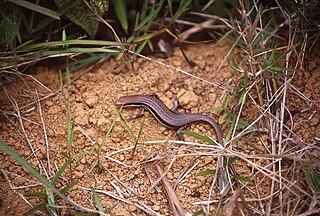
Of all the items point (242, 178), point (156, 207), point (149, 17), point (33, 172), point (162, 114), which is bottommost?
point (156, 207)

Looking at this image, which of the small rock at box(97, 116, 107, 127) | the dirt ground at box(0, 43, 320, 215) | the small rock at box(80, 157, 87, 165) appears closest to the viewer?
the dirt ground at box(0, 43, 320, 215)

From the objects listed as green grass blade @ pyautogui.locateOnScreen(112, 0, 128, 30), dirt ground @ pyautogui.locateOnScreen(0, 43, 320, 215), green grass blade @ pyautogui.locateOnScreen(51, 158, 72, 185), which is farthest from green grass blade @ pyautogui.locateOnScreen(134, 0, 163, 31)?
green grass blade @ pyautogui.locateOnScreen(51, 158, 72, 185)

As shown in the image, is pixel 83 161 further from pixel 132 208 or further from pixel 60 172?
pixel 132 208

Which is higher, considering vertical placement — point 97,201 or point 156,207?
point 97,201

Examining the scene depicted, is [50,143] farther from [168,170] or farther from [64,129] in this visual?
[168,170]

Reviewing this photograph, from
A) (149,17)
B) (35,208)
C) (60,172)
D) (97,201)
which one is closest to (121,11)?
(149,17)

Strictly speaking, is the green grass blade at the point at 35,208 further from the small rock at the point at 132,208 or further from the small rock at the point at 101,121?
the small rock at the point at 101,121

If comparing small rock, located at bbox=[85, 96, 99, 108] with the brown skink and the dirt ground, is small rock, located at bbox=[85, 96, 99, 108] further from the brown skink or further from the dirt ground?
the brown skink
